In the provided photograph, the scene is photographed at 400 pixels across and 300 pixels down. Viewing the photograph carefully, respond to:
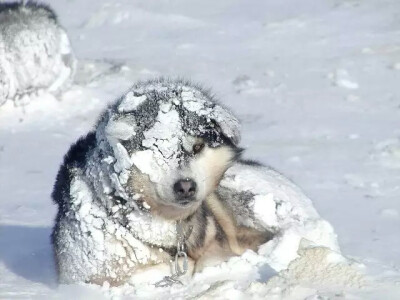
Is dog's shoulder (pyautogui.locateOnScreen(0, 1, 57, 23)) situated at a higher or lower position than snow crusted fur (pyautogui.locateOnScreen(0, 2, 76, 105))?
higher

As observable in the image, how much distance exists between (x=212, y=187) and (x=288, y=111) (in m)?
4.33

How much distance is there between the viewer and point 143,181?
187 inches

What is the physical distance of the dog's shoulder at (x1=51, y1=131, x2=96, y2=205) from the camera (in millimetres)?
5164

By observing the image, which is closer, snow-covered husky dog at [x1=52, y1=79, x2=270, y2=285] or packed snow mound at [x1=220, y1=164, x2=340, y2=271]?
snow-covered husky dog at [x1=52, y1=79, x2=270, y2=285]

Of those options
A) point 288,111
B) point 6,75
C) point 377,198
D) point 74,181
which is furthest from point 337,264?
point 6,75

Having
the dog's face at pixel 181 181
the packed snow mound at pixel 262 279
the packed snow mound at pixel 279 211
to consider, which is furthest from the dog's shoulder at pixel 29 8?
the packed snow mound at pixel 262 279

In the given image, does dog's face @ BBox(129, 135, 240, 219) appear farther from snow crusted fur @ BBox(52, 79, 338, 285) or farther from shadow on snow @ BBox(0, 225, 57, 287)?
shadow on snow @ BBox(0, 225, 57, 287)

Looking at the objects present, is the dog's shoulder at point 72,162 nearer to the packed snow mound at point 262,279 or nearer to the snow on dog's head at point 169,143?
the snow on dog's head at point 169,143

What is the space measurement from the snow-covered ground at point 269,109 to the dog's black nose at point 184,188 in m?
0.38

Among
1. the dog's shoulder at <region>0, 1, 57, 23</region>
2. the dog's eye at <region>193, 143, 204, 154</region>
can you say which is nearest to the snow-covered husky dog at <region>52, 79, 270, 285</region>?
the dog's eye at <region>193, 143, 204, 154</region>

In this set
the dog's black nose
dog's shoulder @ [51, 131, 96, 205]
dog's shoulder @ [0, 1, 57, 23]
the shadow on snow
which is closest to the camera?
the dog's black nose

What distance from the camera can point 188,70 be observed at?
10.5 metres

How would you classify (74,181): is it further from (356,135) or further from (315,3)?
(315,3)

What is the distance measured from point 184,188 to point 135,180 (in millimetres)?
228
